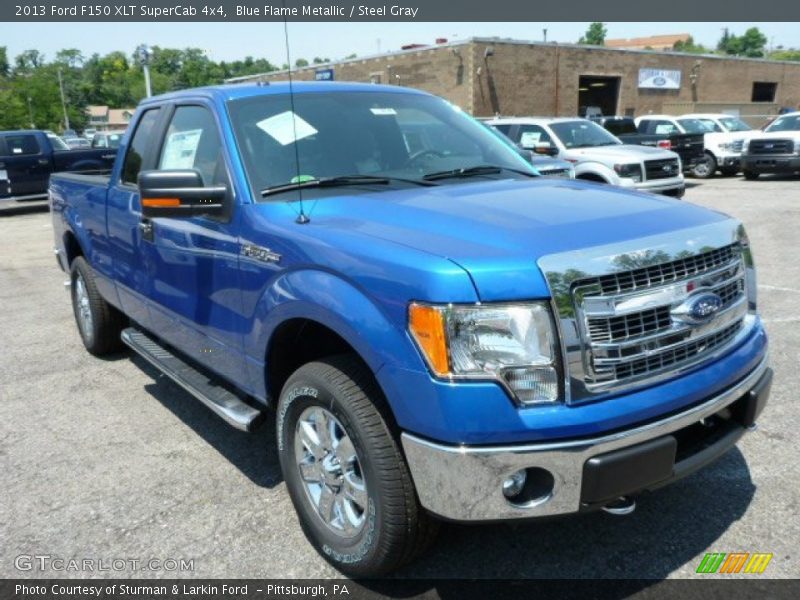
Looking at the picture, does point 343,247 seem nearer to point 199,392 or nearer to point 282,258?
point 282,258

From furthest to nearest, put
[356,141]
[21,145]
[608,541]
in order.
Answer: [21,145] < [356,141] < [608,541]

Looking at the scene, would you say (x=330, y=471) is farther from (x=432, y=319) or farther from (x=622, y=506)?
(x=622, y=506)

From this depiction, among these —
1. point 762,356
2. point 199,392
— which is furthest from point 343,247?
point 762,356

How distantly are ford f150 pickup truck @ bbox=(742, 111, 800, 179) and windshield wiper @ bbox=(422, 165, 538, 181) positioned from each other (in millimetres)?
16339

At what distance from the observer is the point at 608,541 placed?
9.62ft

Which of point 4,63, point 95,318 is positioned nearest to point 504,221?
point 95,318

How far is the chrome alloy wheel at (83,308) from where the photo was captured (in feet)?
18.3

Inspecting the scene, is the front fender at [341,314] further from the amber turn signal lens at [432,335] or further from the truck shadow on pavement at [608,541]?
the truck shadow on pavement at [608,541]

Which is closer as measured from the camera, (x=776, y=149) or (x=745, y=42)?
(x=776, y=149)

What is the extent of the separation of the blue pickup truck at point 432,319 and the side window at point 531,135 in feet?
33.3

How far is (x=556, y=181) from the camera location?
3.46m

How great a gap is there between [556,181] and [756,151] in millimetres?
16880

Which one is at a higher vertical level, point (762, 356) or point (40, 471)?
point (762, 356)

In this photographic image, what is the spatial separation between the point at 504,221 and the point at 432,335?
62cm
